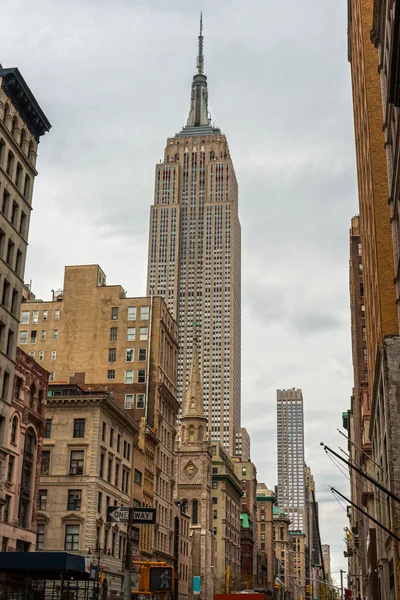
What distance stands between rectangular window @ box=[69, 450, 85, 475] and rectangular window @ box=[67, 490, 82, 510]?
163 cm

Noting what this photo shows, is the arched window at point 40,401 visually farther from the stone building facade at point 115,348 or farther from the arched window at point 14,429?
the stone building facade at point 115,348

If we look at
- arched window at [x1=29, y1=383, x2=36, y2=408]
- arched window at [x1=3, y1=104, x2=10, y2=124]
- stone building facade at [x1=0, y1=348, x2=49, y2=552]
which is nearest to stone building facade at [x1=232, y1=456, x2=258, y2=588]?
stone building facade at [x1=0, y1=348, x2=49, y2=552]

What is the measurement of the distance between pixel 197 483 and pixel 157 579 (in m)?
114

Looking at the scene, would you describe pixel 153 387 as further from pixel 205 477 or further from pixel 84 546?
pixel 205 477

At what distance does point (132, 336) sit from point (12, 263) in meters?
38.5

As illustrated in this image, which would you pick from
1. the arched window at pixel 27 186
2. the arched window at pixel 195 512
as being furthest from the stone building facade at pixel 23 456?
the arched window at pixel 195 512

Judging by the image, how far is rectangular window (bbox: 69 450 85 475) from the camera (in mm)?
67250

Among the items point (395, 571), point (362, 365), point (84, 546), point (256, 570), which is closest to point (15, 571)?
point (395, 571)

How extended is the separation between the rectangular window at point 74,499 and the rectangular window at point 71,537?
5.26ft

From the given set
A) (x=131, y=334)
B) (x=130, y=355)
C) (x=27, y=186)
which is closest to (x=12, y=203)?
(x=27, y=186)

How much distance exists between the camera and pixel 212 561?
129 metres

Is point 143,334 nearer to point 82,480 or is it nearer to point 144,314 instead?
point 144,314

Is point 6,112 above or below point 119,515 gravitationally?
above

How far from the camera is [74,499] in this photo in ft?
217
